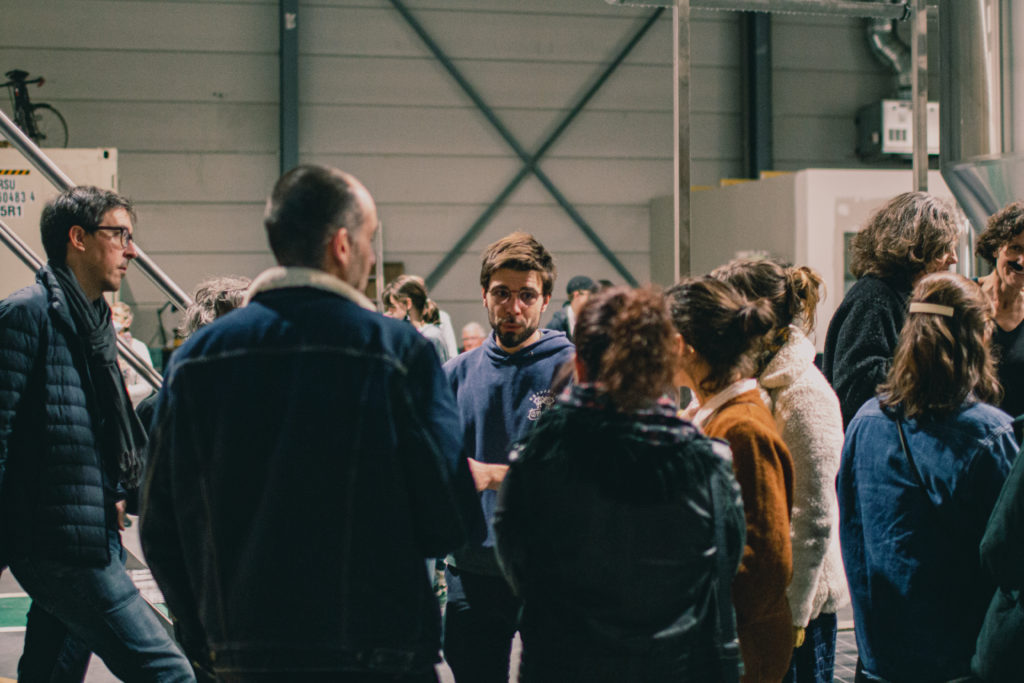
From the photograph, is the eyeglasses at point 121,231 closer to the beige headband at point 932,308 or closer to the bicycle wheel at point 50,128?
the beige headband at point 932,308

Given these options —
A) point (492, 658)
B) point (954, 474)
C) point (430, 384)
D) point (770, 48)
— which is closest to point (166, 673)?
point (492, 658)

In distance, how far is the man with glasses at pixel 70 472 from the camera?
228 cm

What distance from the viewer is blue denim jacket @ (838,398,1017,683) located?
2014mm

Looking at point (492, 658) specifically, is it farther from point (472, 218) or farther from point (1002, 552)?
point (472, 218)

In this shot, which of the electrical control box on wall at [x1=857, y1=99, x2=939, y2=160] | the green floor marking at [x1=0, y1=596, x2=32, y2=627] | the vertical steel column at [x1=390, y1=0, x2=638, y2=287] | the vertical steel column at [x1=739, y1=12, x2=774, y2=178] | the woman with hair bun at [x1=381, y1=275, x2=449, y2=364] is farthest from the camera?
the vertical steel column at [x1=739, y1=12, x2=774, y2=178]

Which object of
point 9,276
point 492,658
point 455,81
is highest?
point 455,81

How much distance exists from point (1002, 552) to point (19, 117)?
30.0ft

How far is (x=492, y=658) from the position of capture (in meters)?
2.52

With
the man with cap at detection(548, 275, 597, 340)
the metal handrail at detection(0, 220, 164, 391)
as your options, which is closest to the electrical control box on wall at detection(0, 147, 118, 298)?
the man with cap at detection(548, 275, 597, 340)

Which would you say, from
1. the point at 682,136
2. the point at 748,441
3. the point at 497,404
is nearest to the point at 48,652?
the point at 497,404

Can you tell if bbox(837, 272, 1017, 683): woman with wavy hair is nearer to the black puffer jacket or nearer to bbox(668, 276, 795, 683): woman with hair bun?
bbox(668, 276, 795, 683): woman with hair bun

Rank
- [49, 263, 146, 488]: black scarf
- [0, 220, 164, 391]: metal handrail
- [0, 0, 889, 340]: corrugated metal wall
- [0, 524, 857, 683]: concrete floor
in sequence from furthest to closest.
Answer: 1. [0, 0, 889, 340]: corrugated metal wall
2. [0, 524, 857, 683]: concrete floor
3. [0, 220, 164, 391]: metal handrail
4. [49, 263, 146, 488]: black scarf

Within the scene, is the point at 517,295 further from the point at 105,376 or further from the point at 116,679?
the point at 116,679

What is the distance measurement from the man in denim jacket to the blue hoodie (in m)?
0.89
